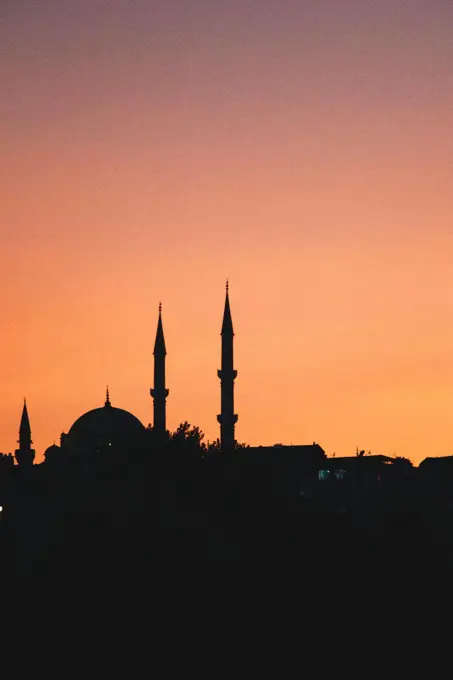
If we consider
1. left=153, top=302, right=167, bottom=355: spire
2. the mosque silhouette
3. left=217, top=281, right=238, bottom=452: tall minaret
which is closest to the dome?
the mosque silhouette

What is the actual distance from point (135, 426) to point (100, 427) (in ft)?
7.72

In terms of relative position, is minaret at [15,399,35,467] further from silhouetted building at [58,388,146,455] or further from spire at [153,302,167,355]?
spire at [153,302,167,355]

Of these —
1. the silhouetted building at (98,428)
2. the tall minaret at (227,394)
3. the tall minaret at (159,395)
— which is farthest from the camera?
the silhouetted building at (98,428)

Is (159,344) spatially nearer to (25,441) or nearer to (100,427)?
(100,427)

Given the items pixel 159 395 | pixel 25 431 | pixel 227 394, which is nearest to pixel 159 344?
pixel 159 395

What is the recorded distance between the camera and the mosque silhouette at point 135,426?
82562mm

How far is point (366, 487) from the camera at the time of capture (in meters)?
102

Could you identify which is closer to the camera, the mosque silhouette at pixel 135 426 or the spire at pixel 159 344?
the mosque silhouette at pixel 135 426

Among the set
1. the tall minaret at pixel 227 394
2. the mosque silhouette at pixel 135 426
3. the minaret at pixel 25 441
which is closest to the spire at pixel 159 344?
the mosque silhouette at pixel 135 426

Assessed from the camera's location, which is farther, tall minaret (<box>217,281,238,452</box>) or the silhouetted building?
A: the silhouetted building

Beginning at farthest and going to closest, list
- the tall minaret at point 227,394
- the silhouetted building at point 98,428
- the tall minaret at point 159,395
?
1. the silhouetted building at point 98,428
2. the tall minaret at point 159,395
3. the tall minaret at point 227,394

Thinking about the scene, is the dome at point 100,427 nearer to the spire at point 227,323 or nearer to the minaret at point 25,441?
the minaret at point 25,441

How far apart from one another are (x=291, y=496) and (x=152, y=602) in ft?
77.4

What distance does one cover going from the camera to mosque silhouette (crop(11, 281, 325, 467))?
82562 mm
